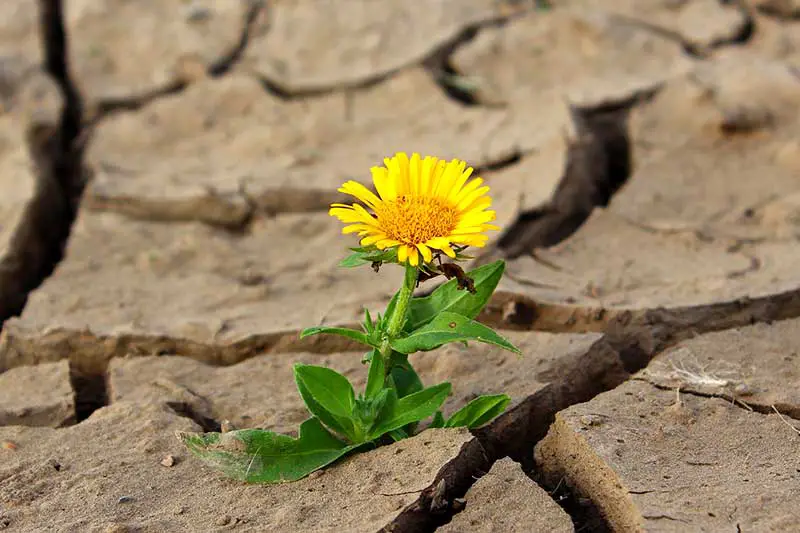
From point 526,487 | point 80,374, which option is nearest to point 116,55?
point 80,374

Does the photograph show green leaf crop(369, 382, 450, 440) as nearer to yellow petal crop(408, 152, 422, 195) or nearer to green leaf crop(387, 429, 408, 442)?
green leaf crop(387, 429, 408, 442)

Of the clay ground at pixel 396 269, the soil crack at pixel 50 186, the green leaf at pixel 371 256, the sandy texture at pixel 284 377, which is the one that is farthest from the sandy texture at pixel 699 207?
the soil crack at pixel 50 186

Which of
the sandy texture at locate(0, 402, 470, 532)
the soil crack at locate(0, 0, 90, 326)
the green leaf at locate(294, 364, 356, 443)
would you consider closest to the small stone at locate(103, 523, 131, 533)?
the sandy texture at locate(0, 402, 470, 532)

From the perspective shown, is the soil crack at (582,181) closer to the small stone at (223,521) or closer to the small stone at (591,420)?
the small stone at (591,420)

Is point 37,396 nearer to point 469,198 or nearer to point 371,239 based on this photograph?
point 371,239

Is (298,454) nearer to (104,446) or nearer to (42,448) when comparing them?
(104,446)

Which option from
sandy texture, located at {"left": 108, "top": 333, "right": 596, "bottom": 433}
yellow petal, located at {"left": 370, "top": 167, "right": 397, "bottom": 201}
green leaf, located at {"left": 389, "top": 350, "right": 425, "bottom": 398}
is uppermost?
yellow petal, located at {"left": 370, "top": 167, "right": 397, "bottom": 201}
